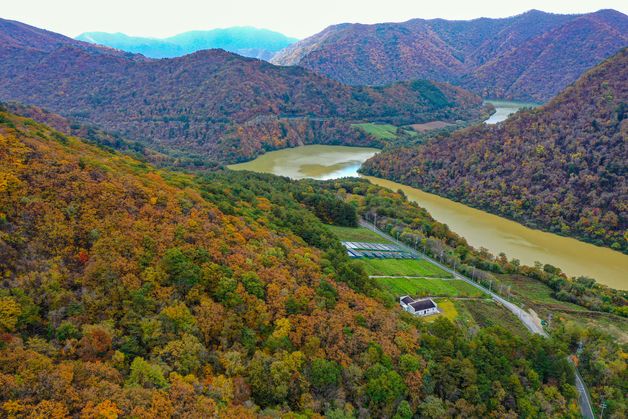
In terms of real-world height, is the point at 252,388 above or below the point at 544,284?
above

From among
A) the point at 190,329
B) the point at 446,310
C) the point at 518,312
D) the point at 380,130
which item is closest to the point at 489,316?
the point at 518,312

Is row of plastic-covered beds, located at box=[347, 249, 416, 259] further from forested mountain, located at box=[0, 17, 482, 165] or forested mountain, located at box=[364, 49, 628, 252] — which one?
forested mountain, located at box=[0, 17, 482, 165]

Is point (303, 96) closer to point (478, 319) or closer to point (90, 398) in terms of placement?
point (478, 319)

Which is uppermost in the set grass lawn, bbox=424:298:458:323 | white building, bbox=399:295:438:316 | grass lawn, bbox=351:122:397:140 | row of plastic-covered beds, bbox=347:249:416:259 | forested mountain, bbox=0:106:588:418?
grass lawn, bbox=351:122:397:140

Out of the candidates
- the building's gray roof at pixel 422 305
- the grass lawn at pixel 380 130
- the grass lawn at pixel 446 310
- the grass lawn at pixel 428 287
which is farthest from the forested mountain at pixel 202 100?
the building's gray roof at pixel 422 305

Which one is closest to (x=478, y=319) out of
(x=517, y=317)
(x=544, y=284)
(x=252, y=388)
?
(x=517, y=317)

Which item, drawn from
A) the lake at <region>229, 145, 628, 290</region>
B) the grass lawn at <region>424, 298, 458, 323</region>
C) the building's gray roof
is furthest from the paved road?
the lake at <region>229, 145, 628, 290</region>

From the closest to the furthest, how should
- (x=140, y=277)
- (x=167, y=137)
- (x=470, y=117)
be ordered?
(x=140, y=277)
(x=167, y=137)
(x=470, y=117)
